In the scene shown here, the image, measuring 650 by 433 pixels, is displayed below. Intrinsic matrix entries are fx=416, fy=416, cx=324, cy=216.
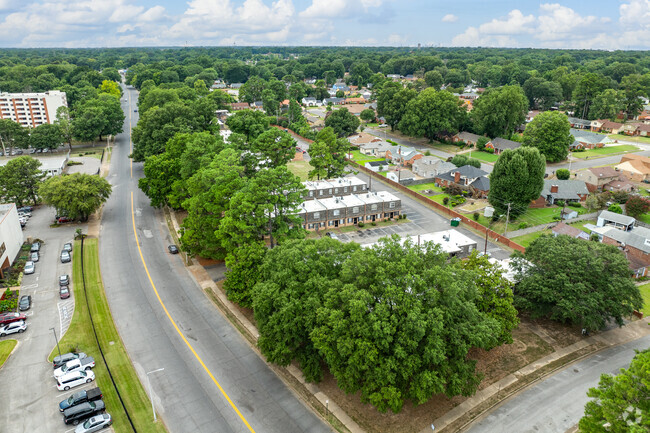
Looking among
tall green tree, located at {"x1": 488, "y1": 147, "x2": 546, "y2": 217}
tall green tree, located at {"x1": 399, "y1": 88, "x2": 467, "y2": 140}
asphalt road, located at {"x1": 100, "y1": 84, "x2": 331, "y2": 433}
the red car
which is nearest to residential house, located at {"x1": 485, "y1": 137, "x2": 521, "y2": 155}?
tall green tree, located at {"x1": 399, "y1": 88, "x2": 467, "y2": 140}

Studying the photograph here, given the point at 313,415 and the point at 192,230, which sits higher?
the point at 192,230

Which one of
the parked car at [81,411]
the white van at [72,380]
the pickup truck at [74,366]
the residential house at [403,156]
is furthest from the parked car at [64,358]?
the residential house at [403,156]

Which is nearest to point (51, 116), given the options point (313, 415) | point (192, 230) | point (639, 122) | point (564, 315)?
point (192, 230)

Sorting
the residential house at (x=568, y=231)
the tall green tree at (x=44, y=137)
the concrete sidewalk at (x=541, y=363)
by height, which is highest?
the tall green tree at (x=44, y=137)

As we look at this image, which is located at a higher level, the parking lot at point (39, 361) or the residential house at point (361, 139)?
the residential house at point (361, 139)

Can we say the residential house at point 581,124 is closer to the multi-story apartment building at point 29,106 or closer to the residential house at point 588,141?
the residential house at point 588,141

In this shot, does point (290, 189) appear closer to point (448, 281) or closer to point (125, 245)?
point (448, 281)
